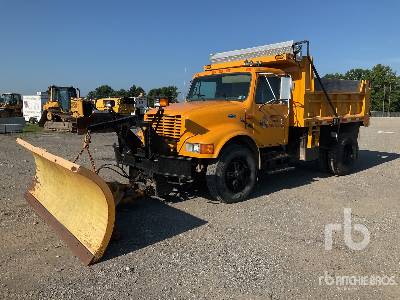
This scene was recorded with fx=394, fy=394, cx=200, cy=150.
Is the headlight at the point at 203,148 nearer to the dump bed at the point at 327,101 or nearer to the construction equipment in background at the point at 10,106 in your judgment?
the dump bed at the point at 327,101

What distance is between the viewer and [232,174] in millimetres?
6957

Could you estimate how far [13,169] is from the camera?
9.93 meters

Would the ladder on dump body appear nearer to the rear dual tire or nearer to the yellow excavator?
the rear dual tire

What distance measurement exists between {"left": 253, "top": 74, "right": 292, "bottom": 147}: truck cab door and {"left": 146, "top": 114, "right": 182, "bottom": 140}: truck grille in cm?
152

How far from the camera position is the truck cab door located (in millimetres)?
7504

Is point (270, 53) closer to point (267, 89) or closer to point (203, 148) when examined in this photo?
point (267, 89)

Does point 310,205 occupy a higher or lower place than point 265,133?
lower

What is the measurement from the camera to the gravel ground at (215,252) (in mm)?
3938

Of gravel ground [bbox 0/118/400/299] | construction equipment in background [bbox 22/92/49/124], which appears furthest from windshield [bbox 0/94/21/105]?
gravel ground [bbox 0/118/400/299]

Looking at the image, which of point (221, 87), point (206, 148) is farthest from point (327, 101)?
point (206, 148)

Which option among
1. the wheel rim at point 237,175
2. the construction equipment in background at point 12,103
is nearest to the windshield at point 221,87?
the wheel rim at point 237,175

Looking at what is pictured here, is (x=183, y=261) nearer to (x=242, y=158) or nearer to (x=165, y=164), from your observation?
(x=165, y=164)

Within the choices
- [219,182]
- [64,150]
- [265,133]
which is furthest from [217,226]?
[64,150]

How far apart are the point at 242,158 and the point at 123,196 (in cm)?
221
